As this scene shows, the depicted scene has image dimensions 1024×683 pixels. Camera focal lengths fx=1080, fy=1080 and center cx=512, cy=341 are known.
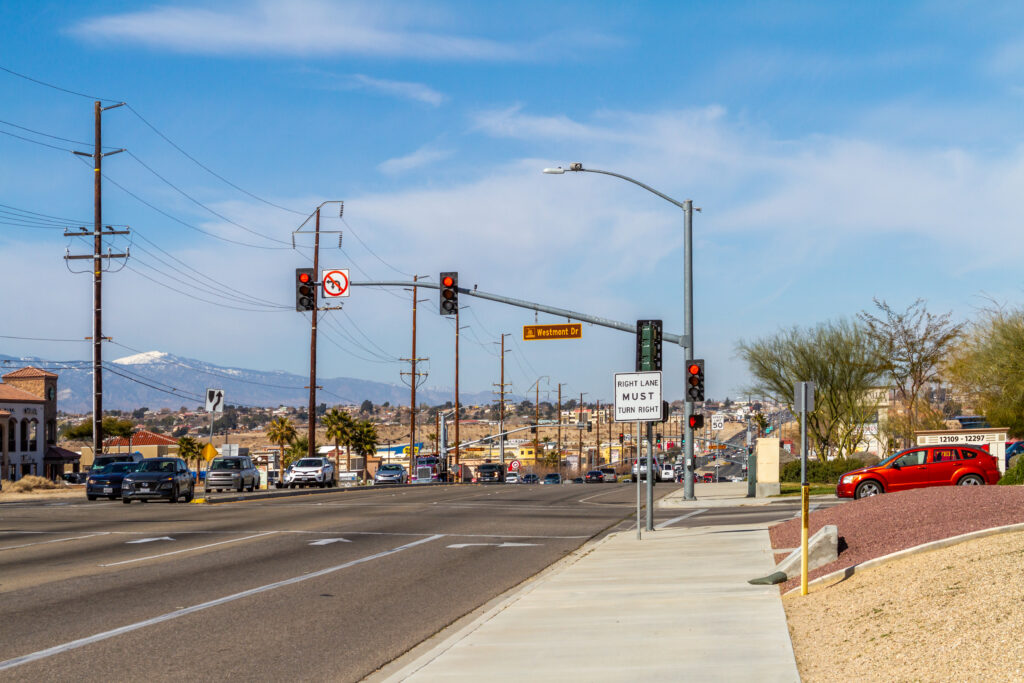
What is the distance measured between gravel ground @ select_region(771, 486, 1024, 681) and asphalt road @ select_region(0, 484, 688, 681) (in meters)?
3.97

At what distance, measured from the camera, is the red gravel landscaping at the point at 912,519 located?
1288cm

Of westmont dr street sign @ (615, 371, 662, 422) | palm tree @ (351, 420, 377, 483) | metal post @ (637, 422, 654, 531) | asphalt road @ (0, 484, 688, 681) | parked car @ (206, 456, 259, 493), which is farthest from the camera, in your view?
palm tree @ (351, 420, 377, 483)

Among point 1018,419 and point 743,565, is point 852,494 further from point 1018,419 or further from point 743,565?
point 1018,419

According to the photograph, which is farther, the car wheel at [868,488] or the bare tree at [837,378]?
the bare tree at [837,378]

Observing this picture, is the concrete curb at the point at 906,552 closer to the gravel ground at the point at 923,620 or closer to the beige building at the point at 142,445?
the gravel ground at the point at 923,620

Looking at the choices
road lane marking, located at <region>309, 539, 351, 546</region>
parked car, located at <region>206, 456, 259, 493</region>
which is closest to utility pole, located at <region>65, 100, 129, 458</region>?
parked car, located at <region>206, 456, 259, 493</region>

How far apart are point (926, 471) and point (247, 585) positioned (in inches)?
812

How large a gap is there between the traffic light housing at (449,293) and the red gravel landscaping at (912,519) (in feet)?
51.4

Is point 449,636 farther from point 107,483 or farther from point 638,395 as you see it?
point 107,483

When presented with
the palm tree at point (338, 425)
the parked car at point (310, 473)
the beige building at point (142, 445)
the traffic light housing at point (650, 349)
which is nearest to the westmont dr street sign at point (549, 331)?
the traffic light housing at point (650, 349)

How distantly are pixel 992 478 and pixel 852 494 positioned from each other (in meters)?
3.58

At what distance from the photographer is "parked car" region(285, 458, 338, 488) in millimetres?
59875

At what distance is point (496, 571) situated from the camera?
16.9 metres

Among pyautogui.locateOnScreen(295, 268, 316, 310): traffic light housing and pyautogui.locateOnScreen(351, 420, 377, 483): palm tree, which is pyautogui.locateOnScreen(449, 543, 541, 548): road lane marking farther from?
Answer: pyautogui.locateOnScreen(351, 420, 377, 483): palm tree
